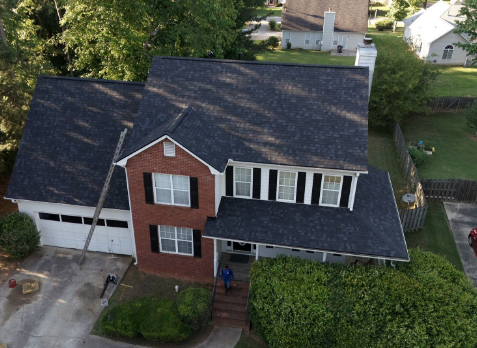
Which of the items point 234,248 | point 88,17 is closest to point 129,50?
point 88,17

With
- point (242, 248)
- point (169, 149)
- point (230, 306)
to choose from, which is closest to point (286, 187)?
point (242, 248)

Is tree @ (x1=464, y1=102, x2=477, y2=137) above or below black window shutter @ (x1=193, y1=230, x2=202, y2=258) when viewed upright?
above

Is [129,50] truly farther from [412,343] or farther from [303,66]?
[412,343]

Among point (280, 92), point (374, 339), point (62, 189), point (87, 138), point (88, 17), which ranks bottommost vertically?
point (374, 339)

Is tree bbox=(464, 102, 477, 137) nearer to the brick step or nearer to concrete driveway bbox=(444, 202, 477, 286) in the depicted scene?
concrete driveway bbox=(444, 202, 477, 286)

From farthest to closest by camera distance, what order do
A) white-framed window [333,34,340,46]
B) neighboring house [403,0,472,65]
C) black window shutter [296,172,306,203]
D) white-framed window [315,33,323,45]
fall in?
white-framed window [315,33,323,45] → white-framed window [333,34,340,46] → neighboring house [403,0,472,65] → black window shutter [296,172,306,203]

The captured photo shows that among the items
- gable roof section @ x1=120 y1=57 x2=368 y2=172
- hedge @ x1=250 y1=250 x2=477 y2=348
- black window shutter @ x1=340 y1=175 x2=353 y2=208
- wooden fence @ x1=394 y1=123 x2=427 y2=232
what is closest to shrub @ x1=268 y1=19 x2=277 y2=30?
wooden fence @ x1=394 y1=123 x2=427 y2=232

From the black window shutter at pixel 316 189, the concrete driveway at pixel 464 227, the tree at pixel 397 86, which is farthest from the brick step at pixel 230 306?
the tree at pixel 397 86
